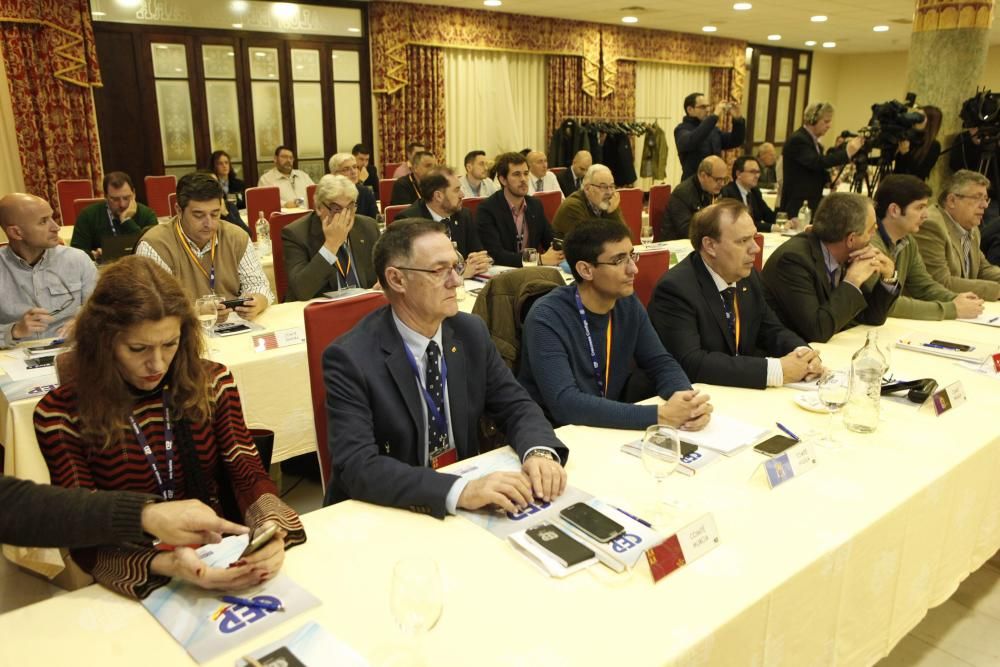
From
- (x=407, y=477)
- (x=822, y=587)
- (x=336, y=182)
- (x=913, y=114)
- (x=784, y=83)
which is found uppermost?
(x=784, y=83)

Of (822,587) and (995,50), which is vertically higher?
(995,50)

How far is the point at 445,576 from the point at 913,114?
185 inches

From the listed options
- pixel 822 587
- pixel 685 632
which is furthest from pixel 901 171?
pixel 685 632

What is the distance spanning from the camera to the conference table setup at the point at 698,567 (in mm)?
1183

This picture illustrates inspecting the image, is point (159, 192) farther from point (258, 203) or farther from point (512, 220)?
point (512, 220)

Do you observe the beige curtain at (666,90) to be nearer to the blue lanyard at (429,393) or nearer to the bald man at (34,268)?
the bald man at (34,268)

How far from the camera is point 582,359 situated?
93.3 inches

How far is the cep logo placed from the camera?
1198 millimetres

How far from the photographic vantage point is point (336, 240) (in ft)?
11.9

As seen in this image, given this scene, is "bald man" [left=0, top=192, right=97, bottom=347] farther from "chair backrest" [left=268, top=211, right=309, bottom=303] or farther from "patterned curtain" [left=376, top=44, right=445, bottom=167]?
"patterned curtain" [left=376, top=44, right=445, bottom=167]

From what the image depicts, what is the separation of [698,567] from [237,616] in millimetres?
834

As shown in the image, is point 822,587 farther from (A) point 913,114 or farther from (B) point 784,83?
(B) point 784,83

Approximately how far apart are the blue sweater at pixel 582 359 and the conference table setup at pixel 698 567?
0.10 meters

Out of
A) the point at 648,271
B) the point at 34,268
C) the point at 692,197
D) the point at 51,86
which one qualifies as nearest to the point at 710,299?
the point at 648,271
